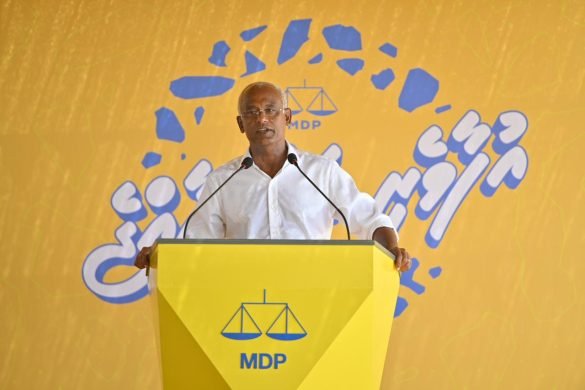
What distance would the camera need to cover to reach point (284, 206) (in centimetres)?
298

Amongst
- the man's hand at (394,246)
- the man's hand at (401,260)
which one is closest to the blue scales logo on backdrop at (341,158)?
the man's hand at (394,246)

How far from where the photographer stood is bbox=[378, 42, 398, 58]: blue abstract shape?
455 cm

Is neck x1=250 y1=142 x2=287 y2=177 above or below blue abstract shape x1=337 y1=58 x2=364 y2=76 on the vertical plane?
below

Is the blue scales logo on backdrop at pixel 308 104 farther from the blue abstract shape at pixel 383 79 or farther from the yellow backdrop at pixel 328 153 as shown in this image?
the blue abstract shape at pixel 383 79

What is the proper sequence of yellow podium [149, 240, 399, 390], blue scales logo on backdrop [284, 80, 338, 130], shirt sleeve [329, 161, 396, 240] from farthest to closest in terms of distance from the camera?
blue scales logo on backdrop [284, 80, 338, 130] → shirt sleeve [329, 161, 396, 240] → yellow podium [149, 240, 399, 390]

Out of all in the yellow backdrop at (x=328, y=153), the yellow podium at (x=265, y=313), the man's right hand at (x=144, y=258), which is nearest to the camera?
the yellow podium at (x=265, y=313)

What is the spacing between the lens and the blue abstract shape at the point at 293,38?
457 cm

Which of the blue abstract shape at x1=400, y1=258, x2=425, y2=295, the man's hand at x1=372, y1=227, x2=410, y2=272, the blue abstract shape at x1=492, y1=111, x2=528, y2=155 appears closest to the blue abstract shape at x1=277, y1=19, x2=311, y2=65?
the blue abstract shape at x1=492, y1=111, x2=528, y2=155

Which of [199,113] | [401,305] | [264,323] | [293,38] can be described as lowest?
[401,305]

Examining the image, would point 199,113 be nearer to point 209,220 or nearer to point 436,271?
point 436,271

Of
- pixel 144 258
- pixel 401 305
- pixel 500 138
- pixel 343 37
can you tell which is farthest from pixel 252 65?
pixel 144 258

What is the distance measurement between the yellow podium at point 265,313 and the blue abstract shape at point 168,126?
7.85 ft

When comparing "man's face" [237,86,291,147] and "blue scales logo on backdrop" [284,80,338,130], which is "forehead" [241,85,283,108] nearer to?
"man's face" [237,86,291,147]

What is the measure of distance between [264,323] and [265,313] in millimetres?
22
